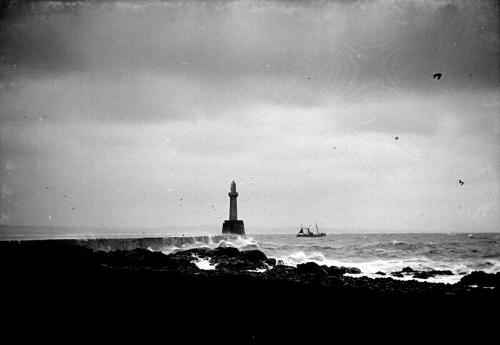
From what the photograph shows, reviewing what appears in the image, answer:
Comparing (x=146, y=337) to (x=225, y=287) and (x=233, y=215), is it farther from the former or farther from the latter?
(x=233, y=215)

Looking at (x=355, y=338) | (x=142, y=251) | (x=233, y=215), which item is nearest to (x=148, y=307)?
(x=355, y=338)

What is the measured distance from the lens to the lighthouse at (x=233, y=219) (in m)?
51.6

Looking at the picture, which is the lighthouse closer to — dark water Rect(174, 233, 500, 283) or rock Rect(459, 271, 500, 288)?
dark water Rect(174, 233, 500, 283)

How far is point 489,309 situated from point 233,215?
4531 centimetres

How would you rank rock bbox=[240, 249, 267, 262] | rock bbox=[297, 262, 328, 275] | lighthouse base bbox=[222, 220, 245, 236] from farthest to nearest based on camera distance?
lighthouse base bbox=[222, 220, 245, 236]
rock bbox=[240, 249, 267, 262]
rock bbox=[297, 262, 328, 275]

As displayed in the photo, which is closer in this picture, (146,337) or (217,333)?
(146,337)

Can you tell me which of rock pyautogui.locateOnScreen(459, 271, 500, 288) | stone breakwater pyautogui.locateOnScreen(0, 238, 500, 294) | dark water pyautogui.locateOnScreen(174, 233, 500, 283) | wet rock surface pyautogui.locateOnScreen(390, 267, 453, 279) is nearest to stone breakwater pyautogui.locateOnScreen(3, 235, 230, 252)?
stone breakwater pyautogui.locateOnScreen(0, 238, 500, 294)

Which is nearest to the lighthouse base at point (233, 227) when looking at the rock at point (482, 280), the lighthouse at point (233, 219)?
the lighthouse at point (233, 219)

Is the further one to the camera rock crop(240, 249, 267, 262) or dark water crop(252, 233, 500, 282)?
rock crop(240, 249, 267, 262)

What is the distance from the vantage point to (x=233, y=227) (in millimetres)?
51562

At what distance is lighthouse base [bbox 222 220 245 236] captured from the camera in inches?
2025

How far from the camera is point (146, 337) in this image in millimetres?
5031

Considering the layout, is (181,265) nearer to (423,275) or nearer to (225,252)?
(225,252)

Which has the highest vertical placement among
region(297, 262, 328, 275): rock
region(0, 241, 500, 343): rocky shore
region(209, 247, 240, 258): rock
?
region(0, 241, 500, 343): rocky shore
